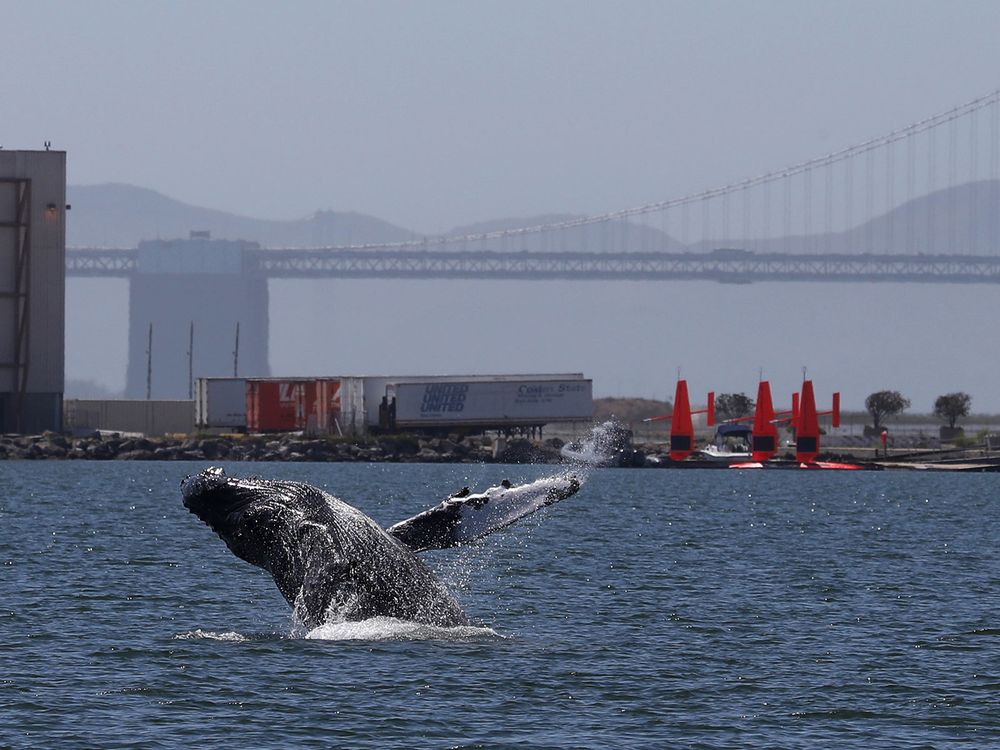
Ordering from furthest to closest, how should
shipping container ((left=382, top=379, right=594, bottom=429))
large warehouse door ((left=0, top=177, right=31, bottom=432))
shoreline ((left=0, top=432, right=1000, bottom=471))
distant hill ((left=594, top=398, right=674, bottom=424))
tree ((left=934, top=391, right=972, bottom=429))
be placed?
1. distant hill ((left=594, top=398, right=674, bottom=424))
2. tree ((left=934, top=391, right=972, bottom=429))
3. shipping container ((left=382, top=379, right=594, bottom=429))
4. shoreline ((left=0, top=432, right=1000, bottom=471))
5. large warehouse door ((left=0, top=177, right=31, bottom=432))

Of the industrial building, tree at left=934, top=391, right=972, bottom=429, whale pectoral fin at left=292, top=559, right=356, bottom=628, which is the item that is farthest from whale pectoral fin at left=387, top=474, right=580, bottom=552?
tree at left=934, top=391, right=972, bottom=429

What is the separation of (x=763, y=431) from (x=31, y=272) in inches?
1558

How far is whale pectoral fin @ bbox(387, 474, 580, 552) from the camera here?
18906 mm

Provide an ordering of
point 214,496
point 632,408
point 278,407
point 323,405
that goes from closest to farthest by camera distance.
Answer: point 214,496 < point 323,405 < point 278,407 < point 632,408

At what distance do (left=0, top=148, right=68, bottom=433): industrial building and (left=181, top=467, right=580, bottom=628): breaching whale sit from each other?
7844 cm

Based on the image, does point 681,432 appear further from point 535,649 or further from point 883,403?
point 535,649

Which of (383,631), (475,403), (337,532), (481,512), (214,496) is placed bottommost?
(383,631)

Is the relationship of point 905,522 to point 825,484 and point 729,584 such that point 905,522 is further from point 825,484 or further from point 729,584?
point 825,484

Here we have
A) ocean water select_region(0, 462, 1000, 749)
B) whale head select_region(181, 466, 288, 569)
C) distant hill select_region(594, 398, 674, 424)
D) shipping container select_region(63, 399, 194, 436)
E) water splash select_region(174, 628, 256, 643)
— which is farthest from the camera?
distant hill select_region(594, 398, 674, 424)

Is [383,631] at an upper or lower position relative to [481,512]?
lower

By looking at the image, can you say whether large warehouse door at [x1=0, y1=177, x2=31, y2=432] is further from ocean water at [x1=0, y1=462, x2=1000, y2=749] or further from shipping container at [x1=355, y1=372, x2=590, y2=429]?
ocean water at [x1=0, y1=462, x2=1000, y2=749]

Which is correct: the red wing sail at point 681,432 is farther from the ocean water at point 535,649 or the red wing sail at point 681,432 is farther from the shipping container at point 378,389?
the ocean water at point 535,649

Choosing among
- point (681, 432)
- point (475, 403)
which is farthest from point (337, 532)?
point (475, 403)

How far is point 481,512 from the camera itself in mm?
19031
